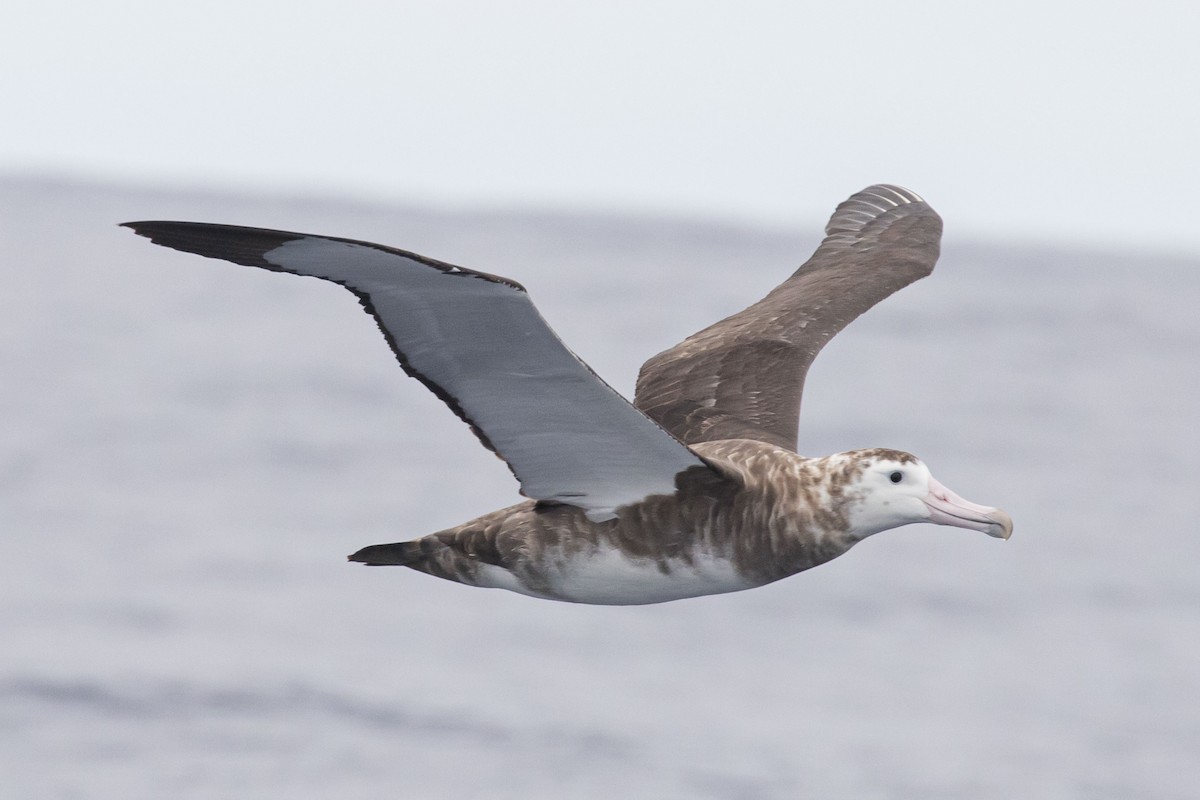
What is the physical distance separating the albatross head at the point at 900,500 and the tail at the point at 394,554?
6.74ft

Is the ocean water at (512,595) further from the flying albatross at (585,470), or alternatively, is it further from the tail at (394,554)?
the flying albatross at (585,470)

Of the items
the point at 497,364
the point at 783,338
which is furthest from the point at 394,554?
the point at 783,338

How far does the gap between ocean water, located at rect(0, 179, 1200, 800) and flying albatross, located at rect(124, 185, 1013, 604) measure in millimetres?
10099

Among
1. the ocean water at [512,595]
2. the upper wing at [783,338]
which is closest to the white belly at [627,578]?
the upper wing at [783,338]

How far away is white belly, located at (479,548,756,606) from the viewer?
858 centimetres

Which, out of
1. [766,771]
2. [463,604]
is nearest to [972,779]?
[766,771]

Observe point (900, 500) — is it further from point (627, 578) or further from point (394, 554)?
point (394, 554)

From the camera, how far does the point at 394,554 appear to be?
9172mm

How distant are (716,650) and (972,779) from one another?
12.6 ft

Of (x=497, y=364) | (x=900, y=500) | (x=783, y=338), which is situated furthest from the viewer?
(x=783, y=338)

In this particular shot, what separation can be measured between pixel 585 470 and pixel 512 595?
18.2 m

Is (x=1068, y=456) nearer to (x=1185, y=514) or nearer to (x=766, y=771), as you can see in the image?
(x=1185, y=514)

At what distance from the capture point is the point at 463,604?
26.1 meters

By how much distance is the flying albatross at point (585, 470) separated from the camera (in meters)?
7.19
